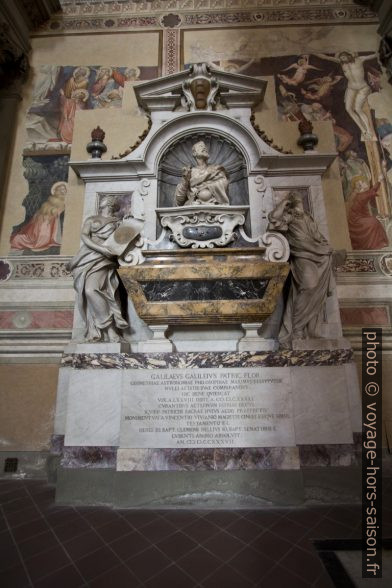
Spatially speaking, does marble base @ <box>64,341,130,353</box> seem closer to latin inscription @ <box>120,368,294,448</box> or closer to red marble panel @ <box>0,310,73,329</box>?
latin inscription @ <box>120,368,294,448</box>

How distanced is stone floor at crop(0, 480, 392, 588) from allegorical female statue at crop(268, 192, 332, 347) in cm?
171

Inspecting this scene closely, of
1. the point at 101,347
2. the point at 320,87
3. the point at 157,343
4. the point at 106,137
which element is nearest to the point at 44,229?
the point at 106,137

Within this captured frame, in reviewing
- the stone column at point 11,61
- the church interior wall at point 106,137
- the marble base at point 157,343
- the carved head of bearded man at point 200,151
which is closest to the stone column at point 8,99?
the stone column at point 11,61

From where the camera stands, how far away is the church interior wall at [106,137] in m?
4.54

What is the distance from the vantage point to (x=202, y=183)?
4559 millimetres

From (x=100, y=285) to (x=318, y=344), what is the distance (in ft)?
8.15

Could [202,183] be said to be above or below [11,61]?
below

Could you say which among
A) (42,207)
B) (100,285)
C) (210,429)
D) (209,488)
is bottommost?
(209,488)

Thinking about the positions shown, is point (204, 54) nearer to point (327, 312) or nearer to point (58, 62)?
point (58, 62)

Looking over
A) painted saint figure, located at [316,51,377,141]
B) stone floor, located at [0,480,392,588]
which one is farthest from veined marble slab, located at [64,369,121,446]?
painted saint figure, located at [316,51,377,141]

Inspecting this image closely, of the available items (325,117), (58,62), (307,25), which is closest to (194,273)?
(325,117)

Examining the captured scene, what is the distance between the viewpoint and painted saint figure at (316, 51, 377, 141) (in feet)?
18.0

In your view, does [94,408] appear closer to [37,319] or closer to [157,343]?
[157,343]

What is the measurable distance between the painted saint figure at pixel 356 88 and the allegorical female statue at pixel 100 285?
13.9 feet
